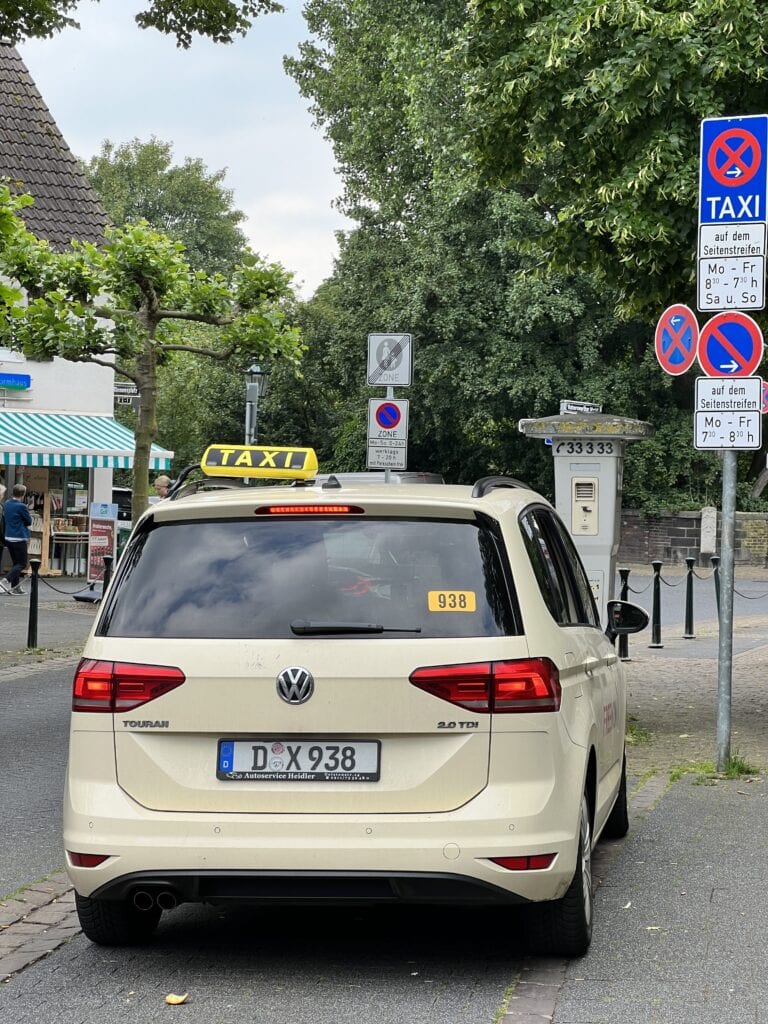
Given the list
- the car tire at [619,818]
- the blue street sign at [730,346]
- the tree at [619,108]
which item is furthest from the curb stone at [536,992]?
the tree at [619,108]

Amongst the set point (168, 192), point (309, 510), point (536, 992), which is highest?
point (168, 192)

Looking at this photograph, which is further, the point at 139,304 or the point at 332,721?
the point at 139,304

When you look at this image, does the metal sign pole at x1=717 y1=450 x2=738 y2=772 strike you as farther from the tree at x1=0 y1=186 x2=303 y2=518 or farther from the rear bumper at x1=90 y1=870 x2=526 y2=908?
the tree at x1=0 y1=186 x2=303 y2=518

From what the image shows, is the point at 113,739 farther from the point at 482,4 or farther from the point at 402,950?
the point at 482,4

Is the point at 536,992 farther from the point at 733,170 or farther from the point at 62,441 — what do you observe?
the point at 62,441

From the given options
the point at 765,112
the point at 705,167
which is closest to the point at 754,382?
the point at 705,167

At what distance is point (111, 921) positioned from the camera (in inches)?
225

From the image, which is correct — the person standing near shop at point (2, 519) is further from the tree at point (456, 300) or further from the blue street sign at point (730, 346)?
the blue street sign at point (730, 346)

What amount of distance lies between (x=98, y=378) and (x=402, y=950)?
28076 mm

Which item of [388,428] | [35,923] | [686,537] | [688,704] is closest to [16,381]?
[388,428]

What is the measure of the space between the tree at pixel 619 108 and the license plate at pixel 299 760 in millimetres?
7256

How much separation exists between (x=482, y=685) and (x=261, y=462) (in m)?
3.97

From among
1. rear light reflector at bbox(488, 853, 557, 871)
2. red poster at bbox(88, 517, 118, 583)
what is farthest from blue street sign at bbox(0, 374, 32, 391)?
rear light reflector at bbox(488, 853, 557, 871)

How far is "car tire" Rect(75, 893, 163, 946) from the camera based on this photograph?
18.7ft
